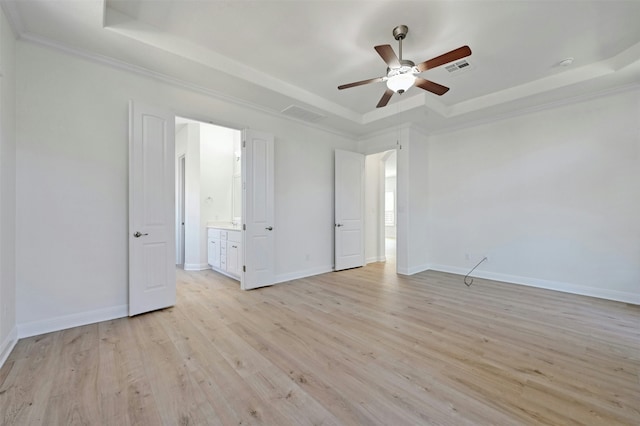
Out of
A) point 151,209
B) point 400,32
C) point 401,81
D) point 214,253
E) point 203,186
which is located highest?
point 400,32

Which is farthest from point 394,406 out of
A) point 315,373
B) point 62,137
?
point 62,137

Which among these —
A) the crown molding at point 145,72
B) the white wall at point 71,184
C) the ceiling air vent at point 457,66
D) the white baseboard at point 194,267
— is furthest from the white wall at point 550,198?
the white wall at point 71,184

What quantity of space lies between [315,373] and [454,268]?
13.7ft

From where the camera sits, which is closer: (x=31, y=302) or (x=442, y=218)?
(x=31, y=302)

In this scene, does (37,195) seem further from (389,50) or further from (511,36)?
(511,36)

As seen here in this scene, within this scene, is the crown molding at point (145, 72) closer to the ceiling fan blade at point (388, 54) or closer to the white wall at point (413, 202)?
the white wall at point (413, 202)

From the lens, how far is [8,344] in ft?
7.26

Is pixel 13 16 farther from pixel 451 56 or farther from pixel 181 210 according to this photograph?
pixel 181 210

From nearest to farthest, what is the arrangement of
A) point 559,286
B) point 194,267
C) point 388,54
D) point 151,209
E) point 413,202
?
point 388,54 → point 151,209 → point 559,286 → point 413,202 → point 194,267

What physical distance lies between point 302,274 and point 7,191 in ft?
12.2

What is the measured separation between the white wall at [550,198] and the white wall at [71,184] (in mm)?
5026

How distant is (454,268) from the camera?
518cm

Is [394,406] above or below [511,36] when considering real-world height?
below

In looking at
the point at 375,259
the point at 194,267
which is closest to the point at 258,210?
the point at 194,267
